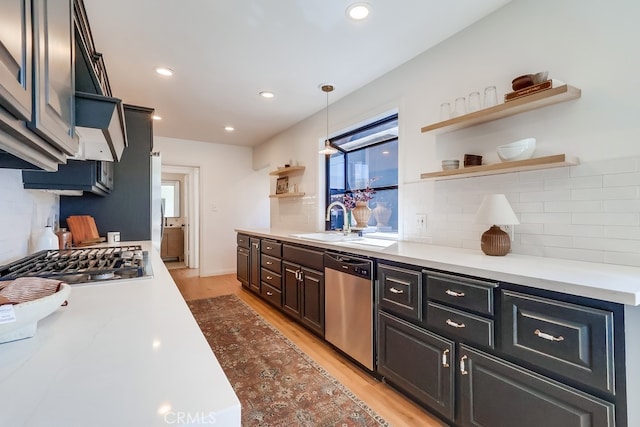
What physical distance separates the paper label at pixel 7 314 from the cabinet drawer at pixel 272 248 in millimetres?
2614

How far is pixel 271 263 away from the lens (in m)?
3.47

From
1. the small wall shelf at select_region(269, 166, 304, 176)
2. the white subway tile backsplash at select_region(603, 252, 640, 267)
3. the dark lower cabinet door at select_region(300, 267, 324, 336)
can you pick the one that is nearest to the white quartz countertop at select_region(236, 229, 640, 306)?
the white subway tile backsplash at select_region(603, 252, 640, 267)

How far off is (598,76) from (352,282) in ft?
5.92

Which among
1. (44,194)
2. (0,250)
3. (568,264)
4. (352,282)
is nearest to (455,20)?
(568,264)

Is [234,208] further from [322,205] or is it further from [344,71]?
[344,71]

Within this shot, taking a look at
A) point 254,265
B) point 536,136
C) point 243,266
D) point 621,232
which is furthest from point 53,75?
point 243,266

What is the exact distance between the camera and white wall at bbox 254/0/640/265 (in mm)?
1414

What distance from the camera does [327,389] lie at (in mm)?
1960

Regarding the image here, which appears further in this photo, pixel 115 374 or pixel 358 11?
pixel 358 11

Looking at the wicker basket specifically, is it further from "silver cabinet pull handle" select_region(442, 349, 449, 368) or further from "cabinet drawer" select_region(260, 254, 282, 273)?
"cabinet drawer" select_region(260, 254, 282, 273)

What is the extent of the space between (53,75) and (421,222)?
88.8 inches

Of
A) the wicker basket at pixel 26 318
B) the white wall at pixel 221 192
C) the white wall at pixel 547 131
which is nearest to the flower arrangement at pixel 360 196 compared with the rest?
the white wall at pixel 547 131

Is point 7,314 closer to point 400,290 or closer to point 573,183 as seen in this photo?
point 400,290

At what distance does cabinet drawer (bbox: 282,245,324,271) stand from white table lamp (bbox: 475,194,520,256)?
4.17ft
